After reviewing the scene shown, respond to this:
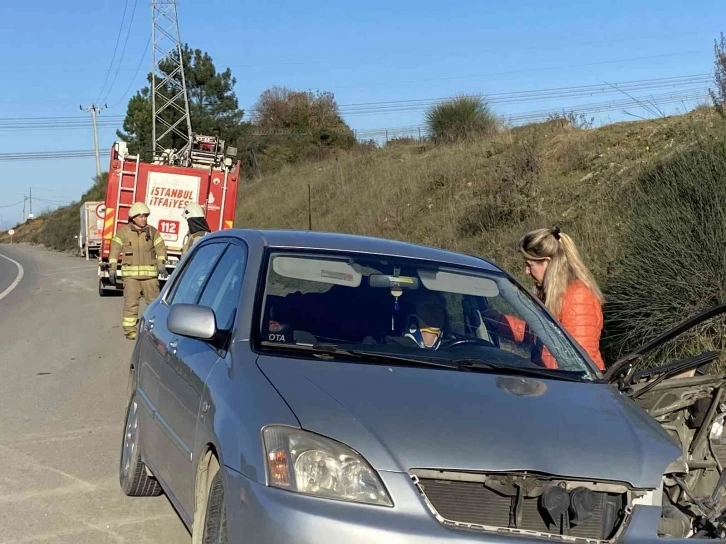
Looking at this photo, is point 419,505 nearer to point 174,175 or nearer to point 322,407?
point 322,407

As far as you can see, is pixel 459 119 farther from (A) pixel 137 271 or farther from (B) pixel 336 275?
(B) pixel 336 275

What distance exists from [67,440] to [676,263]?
5234 millimetres

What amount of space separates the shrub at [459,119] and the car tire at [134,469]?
2223cm

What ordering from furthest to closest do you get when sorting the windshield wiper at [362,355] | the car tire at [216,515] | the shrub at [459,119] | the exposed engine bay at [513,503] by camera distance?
the shrub at [459,119]
the windshield wiper at [362,355]
the car tire at [216,515]
the exposed engine bay at [513,503]

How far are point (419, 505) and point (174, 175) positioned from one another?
17.2 metres

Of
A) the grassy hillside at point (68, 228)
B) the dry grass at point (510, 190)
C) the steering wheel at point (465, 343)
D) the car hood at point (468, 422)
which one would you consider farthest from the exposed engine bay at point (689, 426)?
the grassy hillside at point (68, 228)

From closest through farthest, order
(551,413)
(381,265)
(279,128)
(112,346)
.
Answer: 1. (551,413)
2. (381,265)
3. (112,346)
4. (279,128)

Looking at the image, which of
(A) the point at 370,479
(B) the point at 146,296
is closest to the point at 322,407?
(A) the point at 370,479

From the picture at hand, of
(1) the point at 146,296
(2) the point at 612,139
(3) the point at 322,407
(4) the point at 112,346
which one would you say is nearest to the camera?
(3) the point at 322,407

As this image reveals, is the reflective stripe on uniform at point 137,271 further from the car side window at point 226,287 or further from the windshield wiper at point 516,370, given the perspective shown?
the windshield wiper at point 516,370

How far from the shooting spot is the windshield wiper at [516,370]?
3.85 meters

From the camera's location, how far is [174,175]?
758 inches

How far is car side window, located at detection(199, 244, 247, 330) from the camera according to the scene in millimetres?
4184

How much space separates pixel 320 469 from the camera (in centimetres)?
298
